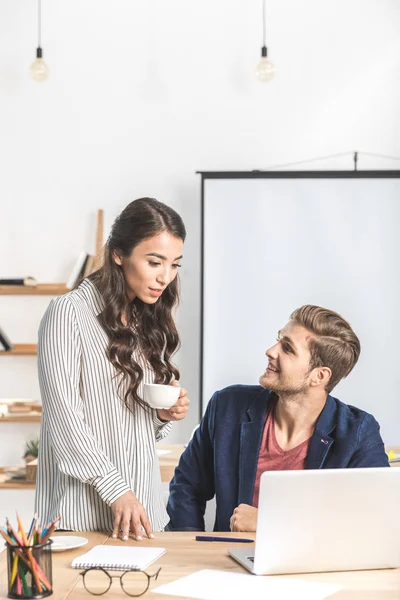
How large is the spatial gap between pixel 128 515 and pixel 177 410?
0.94 ft

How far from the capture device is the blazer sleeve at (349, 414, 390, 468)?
2072 mm

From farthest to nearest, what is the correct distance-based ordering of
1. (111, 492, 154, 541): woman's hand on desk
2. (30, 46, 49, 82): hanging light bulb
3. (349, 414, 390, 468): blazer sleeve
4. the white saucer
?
1. (30, 46, 49, 82): hanging light bulb
2. (349, 414, 390, 468): blazer sleeve
3. (111, 492, 154, 541): woman's hand on desk
4. the white saucer

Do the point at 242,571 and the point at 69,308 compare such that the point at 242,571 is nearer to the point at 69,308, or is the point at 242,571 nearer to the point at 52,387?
Result: the point at 52,387

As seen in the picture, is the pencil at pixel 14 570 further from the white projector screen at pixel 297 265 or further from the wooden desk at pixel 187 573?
the white projector screen at pixel 297 265

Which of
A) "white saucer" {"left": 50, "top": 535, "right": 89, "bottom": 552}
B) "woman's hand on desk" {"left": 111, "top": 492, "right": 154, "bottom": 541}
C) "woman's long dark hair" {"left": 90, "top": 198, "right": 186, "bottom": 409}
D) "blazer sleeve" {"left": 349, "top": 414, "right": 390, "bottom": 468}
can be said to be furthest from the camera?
"blazer sleeve" {"left": 349, "top": 414, "right": 390, "bottom": 468}

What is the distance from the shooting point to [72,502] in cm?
183

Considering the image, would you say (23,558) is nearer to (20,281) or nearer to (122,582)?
(122,582)

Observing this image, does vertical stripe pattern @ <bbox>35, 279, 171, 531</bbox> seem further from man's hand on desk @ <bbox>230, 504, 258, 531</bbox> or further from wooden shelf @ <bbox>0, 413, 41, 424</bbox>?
wooden shelf @ <bbox>0, 413, 41, 424</bbox>

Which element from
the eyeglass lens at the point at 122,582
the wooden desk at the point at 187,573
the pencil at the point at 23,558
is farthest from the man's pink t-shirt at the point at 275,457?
the pencil at the point at 23,558

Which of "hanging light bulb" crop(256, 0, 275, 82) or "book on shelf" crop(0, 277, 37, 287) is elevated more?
"hanging light bulb" crop(256, 0, 275, 82)

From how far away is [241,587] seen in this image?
4.66ft

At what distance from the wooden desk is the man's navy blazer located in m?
0.38

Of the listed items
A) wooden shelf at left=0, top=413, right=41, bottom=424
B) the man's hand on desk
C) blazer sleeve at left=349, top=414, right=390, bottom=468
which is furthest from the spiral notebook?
wooden shelf at left=0, top=413, right=41, bottom=424

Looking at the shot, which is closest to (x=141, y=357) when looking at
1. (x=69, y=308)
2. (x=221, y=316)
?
(x=69, y=308)
